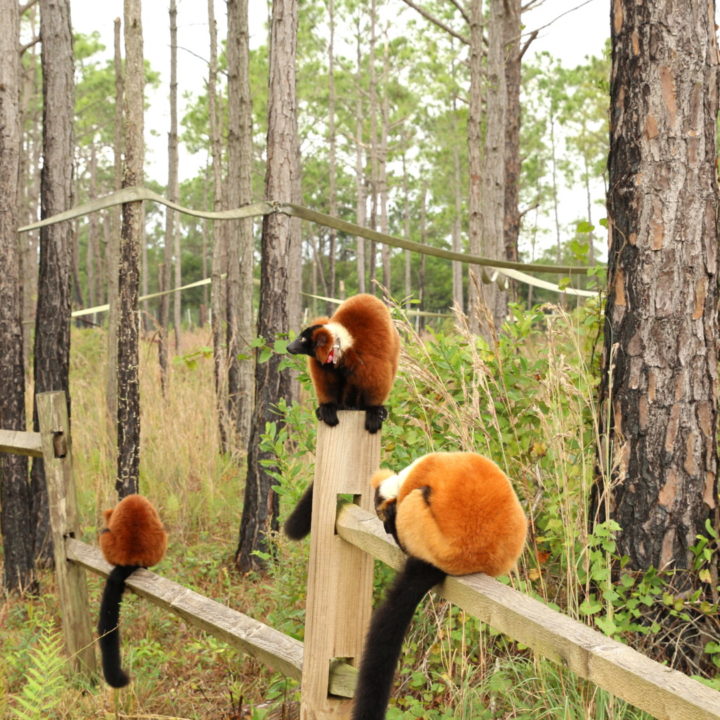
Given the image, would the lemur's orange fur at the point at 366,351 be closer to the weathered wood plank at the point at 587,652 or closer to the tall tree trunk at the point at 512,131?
the weathered wood plank at the point at 587,652

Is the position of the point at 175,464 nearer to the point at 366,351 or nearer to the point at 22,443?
the point at 22,443

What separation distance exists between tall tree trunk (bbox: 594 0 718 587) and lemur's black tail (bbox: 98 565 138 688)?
1.86m

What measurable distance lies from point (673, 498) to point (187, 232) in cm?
4331

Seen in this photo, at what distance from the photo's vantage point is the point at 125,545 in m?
3.21

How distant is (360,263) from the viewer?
19141mm

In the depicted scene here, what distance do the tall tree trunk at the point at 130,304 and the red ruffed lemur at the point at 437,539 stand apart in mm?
3267

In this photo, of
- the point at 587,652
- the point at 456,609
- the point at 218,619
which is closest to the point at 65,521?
the point at 218,619

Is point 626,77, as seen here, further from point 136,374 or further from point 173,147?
point 173,147

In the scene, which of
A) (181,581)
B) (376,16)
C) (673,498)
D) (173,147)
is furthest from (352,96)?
(673,498)

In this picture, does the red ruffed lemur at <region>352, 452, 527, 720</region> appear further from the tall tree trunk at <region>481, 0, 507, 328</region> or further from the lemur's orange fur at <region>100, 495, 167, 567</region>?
the tall tree trunk at <region>481, 0, 507, 328</region>

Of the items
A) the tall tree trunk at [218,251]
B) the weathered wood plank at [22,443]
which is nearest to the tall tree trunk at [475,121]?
the tall tree trunk at [218,251]

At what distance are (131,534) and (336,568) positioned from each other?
1479 millimetres

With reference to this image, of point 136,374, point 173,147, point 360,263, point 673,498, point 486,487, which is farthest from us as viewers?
point 360,263

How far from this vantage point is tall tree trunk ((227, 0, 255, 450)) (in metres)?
6.84
